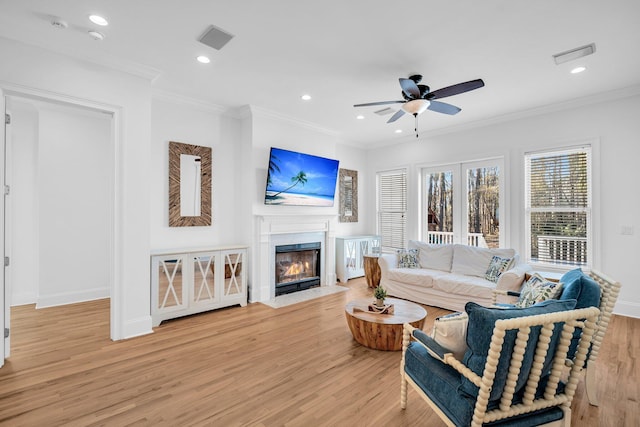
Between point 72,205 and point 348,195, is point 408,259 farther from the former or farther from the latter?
point 72,205

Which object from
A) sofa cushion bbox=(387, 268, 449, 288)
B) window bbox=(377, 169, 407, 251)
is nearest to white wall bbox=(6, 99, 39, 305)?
sofa cushion bbox=(387, 268, 449, 288)

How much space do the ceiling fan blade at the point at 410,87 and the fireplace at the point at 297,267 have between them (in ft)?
9.77

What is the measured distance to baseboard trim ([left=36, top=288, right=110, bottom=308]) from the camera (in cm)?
423

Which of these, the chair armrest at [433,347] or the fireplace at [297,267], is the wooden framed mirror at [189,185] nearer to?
the fireplace at [297,267]

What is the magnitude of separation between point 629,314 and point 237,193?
559 centimetres

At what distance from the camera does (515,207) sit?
481cm

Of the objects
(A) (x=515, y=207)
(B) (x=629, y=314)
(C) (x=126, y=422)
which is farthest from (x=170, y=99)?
(B) (x=629, y=314)

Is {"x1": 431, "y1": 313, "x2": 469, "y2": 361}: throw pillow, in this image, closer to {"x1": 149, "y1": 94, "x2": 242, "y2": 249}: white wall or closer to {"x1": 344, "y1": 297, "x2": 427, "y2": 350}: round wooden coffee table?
{"x1": 344, "y1": 297, "x2": 427, "y2": 350}: round wooden coffee table

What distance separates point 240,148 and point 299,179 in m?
1.06

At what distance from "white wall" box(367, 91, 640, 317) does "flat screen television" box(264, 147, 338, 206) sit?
2.71 meters

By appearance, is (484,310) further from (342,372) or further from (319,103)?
(319,103)

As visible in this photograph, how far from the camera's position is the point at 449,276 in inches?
171

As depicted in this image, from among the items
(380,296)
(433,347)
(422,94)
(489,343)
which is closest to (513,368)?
(489,343)

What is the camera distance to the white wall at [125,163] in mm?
2943
